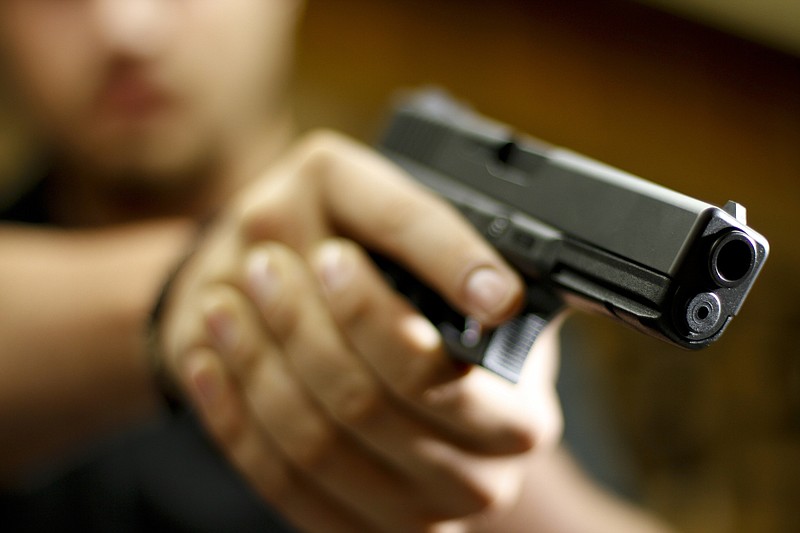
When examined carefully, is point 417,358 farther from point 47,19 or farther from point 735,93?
point 47,19

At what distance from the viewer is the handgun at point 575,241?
31cm

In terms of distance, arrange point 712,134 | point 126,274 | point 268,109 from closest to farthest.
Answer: point 126,274
point 712,134
point 268,109

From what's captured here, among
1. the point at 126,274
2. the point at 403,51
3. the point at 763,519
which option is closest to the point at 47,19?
the point at 126,274

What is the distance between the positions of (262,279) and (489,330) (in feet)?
0.63

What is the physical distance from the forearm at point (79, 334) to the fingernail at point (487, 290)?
41 cm

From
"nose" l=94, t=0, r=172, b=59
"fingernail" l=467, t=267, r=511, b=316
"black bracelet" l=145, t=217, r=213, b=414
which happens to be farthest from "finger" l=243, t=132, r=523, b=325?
"nose" l=94, t=0, r=172, b=59

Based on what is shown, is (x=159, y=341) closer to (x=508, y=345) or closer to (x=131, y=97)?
(x=508, y=345)

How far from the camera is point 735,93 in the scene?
1.00 meters

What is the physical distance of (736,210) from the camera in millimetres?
305

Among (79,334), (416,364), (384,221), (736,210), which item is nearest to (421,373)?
(416,364)

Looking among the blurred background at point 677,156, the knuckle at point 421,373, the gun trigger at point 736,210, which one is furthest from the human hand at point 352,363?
the blurred background at point 677,156

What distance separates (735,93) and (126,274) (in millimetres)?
875

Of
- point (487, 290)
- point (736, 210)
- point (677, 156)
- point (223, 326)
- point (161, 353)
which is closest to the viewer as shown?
point (736, 210)

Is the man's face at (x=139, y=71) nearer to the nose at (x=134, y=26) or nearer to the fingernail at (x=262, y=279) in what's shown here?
the nose at (x=134, y=26)
